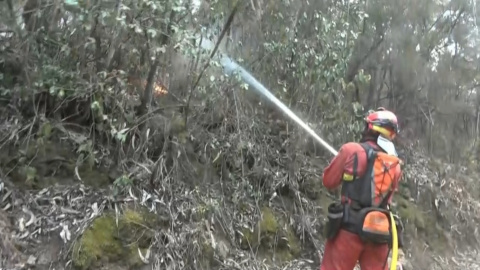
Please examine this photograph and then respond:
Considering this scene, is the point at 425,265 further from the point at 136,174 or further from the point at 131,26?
the point at 131,26

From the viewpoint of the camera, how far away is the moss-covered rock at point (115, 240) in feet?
16.4

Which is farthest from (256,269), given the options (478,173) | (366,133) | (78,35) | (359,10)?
(478,173)

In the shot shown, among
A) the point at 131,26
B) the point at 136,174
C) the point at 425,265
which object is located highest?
the point at 131,26

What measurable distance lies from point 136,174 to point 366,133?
2321 mm

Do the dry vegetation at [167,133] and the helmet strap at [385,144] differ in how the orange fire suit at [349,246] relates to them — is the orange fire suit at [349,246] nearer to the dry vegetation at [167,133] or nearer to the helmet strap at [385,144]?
the helmet strap at [385,144]

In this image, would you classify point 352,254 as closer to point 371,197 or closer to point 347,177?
point 371,197

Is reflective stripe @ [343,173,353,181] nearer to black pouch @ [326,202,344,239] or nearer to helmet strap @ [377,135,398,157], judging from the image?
black pouch @ [326,202,344,239]

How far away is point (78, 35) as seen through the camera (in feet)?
18.1

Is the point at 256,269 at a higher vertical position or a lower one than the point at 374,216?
lower

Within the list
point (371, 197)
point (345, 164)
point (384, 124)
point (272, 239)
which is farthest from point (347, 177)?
point (272, 239)

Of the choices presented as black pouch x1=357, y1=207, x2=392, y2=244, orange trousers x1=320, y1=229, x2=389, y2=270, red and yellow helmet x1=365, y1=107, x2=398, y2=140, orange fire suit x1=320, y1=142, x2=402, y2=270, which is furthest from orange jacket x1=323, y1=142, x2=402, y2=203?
orange trousers x1=320, y1=229, x2=389, y2=270

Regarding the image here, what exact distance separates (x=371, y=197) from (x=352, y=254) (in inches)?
21.4

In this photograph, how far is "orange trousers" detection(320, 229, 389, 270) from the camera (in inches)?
201

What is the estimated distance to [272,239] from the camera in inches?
259
